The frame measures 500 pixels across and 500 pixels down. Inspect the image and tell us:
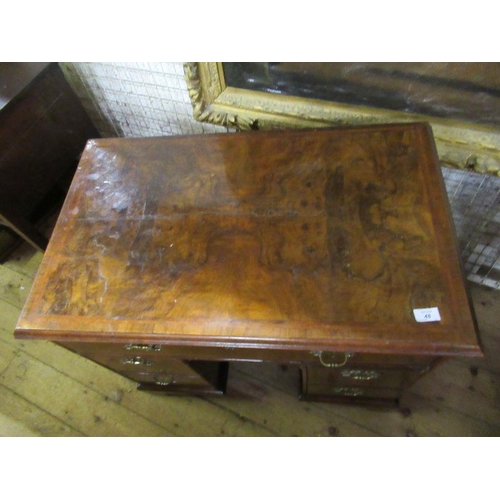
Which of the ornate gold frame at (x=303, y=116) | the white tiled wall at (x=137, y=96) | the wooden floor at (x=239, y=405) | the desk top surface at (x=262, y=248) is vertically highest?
the white tiled wall at (x=137, y=96)

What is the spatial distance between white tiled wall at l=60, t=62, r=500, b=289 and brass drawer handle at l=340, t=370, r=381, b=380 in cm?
59

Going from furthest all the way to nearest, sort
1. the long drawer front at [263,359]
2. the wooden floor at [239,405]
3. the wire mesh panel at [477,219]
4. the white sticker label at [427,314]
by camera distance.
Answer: the wooden floor at [239,405], the wire mesh panel at [477,219], the long drawer front at [263,359], the white sticker label at [427,314]

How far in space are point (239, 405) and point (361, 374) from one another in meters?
0.52

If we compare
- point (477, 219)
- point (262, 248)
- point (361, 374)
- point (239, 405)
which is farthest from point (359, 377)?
point (477, 219)

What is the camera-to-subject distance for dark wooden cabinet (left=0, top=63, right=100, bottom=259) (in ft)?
3.99

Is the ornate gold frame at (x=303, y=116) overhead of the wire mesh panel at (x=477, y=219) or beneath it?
overhead

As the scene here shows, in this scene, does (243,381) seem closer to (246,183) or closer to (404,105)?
(246,183)

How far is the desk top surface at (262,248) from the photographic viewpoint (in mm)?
708

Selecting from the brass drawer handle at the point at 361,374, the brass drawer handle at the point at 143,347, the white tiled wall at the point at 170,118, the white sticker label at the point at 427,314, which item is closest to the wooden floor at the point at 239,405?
the white tiled wall at the point at 170,118

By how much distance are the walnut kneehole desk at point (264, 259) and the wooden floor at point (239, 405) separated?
24 centimetres

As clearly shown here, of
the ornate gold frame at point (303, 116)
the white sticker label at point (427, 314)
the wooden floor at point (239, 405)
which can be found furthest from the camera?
the wooden floor at point (239, 405)

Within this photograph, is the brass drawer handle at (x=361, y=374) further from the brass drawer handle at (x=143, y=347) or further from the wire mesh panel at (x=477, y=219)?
the wire mesh panel at (x=477, y=219)

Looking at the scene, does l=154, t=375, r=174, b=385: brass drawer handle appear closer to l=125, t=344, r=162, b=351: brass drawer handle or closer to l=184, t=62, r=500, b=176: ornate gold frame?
l=125, t=344, r=162, b=351: brass drawer handle

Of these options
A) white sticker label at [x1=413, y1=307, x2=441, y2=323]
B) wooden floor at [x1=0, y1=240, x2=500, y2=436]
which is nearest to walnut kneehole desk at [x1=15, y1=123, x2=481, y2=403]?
white sticker label at [x1=413, y1=307, x2=441, y2=323]
